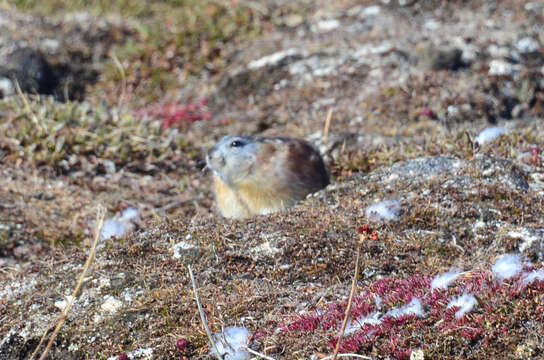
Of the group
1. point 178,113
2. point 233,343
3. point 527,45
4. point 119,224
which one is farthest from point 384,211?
point 527,45

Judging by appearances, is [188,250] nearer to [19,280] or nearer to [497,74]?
[19,280]

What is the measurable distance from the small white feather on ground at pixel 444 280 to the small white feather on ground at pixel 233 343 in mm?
1138

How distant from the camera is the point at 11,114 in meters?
7.63

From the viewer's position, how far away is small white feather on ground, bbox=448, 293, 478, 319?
3496 mm

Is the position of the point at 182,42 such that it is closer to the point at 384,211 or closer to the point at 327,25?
the point at 327,25

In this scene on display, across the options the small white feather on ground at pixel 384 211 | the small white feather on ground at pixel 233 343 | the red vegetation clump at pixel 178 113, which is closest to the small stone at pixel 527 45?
the red vegetation clump at pixel 178 113

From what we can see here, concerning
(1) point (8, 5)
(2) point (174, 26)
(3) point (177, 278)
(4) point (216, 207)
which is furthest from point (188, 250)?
(1) point (8, 5)

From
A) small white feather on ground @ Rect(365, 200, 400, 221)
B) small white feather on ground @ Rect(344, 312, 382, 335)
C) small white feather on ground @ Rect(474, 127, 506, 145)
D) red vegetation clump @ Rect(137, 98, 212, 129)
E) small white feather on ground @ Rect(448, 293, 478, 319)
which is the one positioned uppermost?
small white feather on ground @ Rect(448, 293, 478, 319)

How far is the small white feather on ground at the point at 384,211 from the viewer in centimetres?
487

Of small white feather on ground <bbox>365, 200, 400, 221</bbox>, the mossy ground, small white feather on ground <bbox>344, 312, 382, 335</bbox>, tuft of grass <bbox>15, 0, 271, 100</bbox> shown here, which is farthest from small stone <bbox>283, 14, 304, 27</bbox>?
small white feather on ground <bbox>344, 312, 382, 335</bbox>

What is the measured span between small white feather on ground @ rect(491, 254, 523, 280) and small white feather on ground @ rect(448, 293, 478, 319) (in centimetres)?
31

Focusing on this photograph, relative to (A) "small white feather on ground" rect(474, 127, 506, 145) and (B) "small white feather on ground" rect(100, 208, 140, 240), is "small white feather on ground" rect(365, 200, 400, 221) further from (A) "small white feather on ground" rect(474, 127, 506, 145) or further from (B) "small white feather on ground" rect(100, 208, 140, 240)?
(B) "small white feather on ground" rect(100, 208, 140, 240)

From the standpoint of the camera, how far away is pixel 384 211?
193 inches

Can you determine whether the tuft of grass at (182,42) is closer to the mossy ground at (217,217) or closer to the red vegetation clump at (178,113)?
the mossy ground at (217,217)
